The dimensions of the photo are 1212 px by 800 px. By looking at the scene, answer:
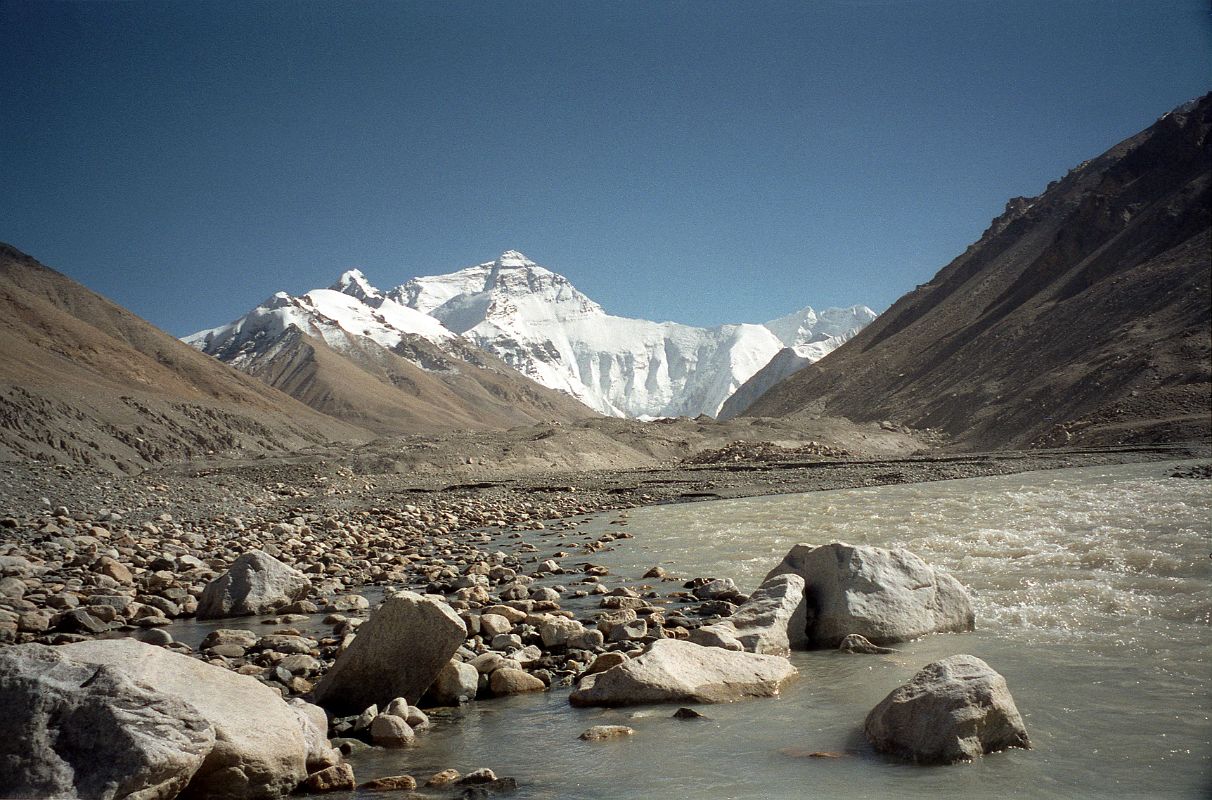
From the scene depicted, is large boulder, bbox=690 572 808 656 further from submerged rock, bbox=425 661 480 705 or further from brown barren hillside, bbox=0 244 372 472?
brown barren hillside, bbox=0 244 372 472

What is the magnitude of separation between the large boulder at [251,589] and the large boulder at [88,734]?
6.06 m

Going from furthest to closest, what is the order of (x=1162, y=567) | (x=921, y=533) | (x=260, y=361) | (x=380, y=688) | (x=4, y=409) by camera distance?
(x=260, y=361) → (x=4, y=409) → (x=921, y=533) → (x=1162, y=567) → (x=380, y=688)

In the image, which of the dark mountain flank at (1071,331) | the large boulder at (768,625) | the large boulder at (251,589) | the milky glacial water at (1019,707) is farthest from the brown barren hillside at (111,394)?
the dark mountain flank at (1071,331)

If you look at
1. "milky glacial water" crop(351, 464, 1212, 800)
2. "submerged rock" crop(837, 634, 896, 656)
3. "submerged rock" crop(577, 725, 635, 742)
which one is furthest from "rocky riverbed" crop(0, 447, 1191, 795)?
"submerged rock" crop(837, 634, 896, 656)

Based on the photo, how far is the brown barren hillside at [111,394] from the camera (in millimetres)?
54719

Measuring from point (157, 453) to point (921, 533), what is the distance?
62.6 metres

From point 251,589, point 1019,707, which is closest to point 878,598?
point 1019,707

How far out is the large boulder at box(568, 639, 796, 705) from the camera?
6.48 metres

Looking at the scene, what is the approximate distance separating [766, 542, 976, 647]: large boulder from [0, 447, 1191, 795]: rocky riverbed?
3.83 ft

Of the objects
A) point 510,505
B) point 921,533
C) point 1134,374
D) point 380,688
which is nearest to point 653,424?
point 1134,374

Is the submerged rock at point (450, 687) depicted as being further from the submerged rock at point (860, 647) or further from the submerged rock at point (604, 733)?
the submerged rock at point (860, 647)

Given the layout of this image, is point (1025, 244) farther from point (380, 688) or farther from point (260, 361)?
point (260, 361)

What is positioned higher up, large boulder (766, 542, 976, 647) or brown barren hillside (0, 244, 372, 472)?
brown barren hillside (0, 244, 372, 472)

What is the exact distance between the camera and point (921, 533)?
53.6ft
